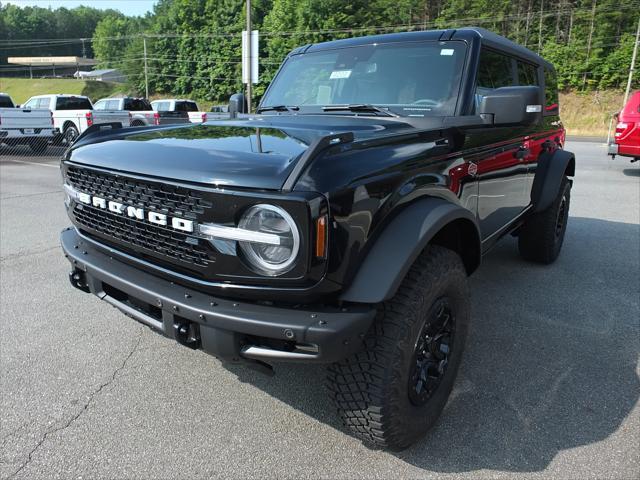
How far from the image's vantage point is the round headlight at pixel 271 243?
1.71 metres

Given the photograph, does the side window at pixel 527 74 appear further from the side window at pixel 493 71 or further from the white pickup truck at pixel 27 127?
the white pickup truck at pixel 27 127

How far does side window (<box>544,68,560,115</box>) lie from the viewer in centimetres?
450

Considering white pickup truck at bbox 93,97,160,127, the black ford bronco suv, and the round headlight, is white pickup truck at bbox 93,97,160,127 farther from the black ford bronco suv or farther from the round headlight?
the round headlight

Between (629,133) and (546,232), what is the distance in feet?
23.7

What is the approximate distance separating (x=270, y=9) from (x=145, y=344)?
56734 millimetres

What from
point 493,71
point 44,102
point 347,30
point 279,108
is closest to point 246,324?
point 279,108

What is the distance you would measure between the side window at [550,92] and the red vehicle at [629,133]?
6.21 meters

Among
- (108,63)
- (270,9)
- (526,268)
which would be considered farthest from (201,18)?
(526,268)

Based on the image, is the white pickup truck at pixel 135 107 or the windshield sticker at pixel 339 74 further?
the white pickup truck at pixel 135 107

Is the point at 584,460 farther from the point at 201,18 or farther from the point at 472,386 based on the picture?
the point at 201,18

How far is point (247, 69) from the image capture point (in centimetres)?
1377

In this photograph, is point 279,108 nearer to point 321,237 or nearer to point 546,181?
point 321,237

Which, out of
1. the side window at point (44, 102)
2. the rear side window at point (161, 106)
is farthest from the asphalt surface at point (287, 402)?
the rear side window at point (161, 106)

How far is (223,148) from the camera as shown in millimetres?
2051
